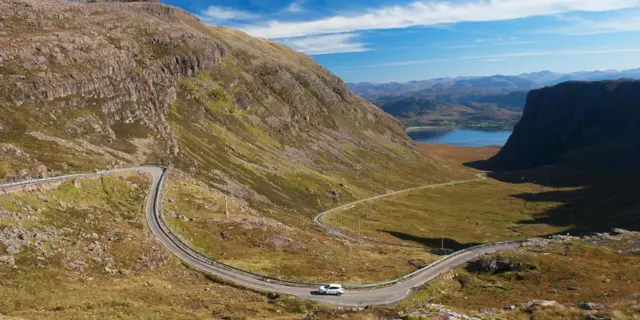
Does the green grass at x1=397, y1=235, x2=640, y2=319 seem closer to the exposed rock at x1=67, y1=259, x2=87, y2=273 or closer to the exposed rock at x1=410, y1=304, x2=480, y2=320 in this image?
the exposed rock at x1=410, y1=304, x2=480, y2=320

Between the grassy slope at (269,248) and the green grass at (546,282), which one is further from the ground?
the grassy slope at (269,248)

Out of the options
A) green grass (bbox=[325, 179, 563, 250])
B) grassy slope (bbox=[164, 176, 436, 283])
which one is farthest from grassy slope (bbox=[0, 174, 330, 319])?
green grass (bbox=[325, 179, 563, 250])

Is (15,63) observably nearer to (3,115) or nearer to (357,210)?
(3,115)

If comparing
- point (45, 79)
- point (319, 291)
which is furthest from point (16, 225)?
point (45, 79)

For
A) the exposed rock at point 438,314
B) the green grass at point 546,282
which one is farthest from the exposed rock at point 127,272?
the green grass at point 546,282

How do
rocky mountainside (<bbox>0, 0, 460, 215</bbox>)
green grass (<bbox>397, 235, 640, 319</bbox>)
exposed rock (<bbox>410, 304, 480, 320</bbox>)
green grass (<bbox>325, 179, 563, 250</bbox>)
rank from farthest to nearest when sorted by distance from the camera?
1. green grass (<bbox>325, 179, 563, 250</bbox>)
2. rocky mountainside (<bbox>0, 0, 460, 215</bbox>)
3. green grass (<bbox>397, 235, 640, 319</bbox>)
4. exposed rock (<bbox>410, 304, 480, 320</bbox>)

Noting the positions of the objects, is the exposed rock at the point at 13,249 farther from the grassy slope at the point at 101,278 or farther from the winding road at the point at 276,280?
the winding road at the point at 276,280

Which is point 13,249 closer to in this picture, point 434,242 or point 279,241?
point 279,241

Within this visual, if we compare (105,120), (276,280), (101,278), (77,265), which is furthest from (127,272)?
(105,120)
